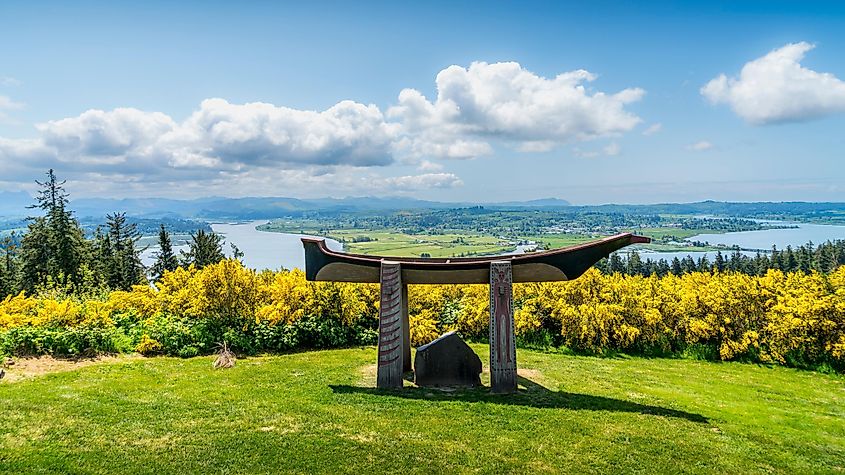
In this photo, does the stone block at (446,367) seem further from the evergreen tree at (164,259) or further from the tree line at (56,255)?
the evergreen tree at (164,259)

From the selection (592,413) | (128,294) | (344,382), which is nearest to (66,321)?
(128,294)

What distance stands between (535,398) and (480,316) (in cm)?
740

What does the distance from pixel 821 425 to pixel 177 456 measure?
10884mm

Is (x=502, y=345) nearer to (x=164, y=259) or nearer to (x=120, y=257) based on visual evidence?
(x=120, y=257)

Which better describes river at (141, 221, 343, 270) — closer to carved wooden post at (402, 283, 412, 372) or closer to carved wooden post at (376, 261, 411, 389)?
carved wooden post at (402, 283, 412, 372)

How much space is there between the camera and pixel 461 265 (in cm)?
1042

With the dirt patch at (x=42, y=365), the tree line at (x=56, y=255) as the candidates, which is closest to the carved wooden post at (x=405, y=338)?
the dirt patch at (x=42, y=365)

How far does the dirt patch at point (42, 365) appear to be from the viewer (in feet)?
34.4

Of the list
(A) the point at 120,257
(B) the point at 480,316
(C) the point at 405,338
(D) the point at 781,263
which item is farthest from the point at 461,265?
(D) the point at 781,263

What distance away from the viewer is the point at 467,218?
7274 inches

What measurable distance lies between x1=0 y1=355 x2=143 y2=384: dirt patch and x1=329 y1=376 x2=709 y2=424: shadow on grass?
629cm

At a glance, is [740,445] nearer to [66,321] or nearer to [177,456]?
[177,456]

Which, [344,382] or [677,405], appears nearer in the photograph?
[677,405]

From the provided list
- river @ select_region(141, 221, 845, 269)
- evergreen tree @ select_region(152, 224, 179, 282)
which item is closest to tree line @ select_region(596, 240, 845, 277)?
river @ select_region(141, 221, 845, 269)
